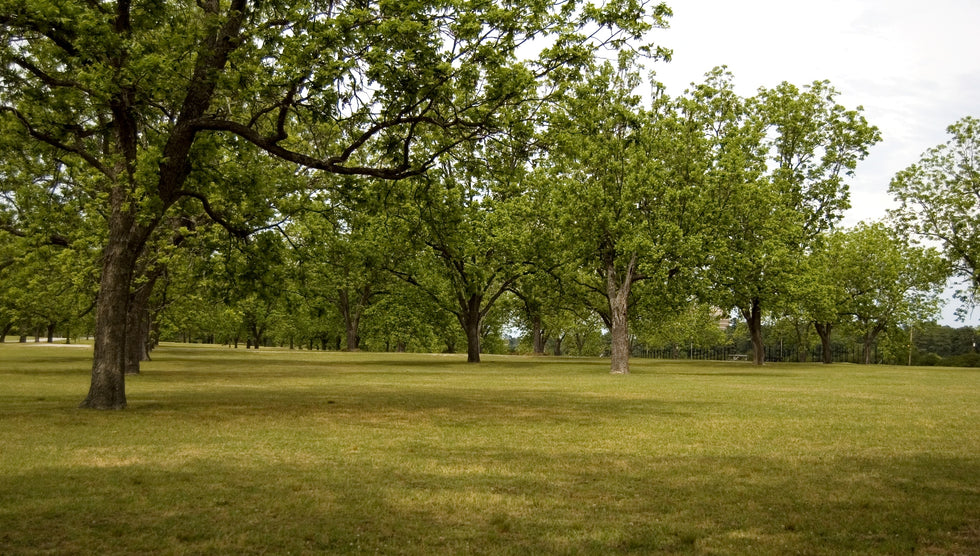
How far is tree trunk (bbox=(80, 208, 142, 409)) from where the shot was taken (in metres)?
18.8

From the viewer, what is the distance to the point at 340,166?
1841cm

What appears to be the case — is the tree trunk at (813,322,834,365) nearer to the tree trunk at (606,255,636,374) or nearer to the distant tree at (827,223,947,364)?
the distant tree at (827,223,947,364)

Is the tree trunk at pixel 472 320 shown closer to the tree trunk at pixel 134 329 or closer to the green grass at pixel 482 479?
the tree trunk at pixel 134 329

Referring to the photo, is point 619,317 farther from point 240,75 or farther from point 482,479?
point 482,479

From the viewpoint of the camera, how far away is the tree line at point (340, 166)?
16781 mm

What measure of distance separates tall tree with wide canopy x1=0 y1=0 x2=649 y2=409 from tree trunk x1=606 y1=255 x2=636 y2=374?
23.6 meters

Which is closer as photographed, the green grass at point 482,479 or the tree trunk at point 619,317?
the green grass at point 482,479

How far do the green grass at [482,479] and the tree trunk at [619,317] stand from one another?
20179mm

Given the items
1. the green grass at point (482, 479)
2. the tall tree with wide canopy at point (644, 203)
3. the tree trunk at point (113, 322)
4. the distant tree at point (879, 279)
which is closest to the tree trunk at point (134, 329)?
the green grass at point (482, 479)

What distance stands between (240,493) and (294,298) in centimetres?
1430

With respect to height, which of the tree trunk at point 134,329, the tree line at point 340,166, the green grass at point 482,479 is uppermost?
the tree line at point 340,166

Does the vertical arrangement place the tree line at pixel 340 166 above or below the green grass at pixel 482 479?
above

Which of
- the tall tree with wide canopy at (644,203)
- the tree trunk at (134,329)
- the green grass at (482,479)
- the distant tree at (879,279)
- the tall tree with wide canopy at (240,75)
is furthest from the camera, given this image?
the distant tree at (879,279)

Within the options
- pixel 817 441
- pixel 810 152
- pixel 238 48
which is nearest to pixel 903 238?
pixel 810 152
